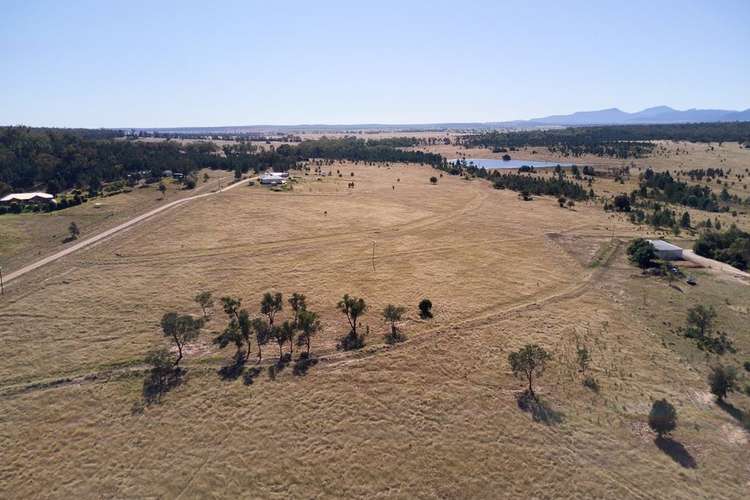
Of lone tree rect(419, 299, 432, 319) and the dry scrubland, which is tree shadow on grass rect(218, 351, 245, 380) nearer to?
the dry scrubland

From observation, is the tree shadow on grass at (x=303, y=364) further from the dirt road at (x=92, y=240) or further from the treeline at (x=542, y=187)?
the treeline at (x=542, y=187)

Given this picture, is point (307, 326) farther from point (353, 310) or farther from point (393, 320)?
point (393, 320)

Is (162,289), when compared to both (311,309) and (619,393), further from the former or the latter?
(619,393)

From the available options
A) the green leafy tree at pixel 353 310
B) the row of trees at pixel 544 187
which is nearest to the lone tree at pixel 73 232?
the green leafy tree at pixel 353 310

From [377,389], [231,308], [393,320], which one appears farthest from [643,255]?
[231,308]

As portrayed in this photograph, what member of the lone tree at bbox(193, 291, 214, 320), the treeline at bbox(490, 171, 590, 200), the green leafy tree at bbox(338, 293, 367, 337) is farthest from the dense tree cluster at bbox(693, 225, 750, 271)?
the lone tree at bbox(193, 291, 214, 320)
